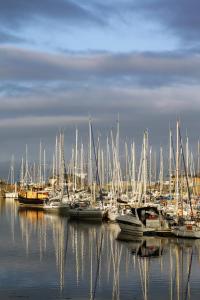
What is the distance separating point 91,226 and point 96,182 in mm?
13919

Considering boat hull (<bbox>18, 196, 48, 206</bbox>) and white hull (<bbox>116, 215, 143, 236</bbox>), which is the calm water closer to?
white hull (<bbox>116, 215, 143, 236</bbox>)

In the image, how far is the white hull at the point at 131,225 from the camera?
1923 inches

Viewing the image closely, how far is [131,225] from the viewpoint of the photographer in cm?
4950

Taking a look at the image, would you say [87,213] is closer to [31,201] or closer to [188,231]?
[188,231]

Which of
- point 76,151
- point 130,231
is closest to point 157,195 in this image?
point 76,151

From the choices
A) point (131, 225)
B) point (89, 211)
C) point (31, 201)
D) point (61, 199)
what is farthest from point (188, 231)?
point (31, 201)

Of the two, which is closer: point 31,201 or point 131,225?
point 131,225

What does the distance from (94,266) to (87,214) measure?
2842 centimetres

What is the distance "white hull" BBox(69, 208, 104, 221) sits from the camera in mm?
62781

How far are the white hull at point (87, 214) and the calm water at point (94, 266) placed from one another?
8368 mm

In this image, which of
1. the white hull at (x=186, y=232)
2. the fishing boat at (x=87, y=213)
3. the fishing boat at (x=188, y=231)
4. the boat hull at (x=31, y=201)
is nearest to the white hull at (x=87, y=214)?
the fishing boat at (x=87, y=213)

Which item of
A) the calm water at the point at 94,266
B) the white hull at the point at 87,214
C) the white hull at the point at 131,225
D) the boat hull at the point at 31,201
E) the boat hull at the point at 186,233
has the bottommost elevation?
the calm water at the point at 94,266

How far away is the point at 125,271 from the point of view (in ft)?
111

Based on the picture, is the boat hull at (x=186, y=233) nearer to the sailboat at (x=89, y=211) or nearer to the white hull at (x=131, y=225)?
the white hull at (x=131, y=225)
